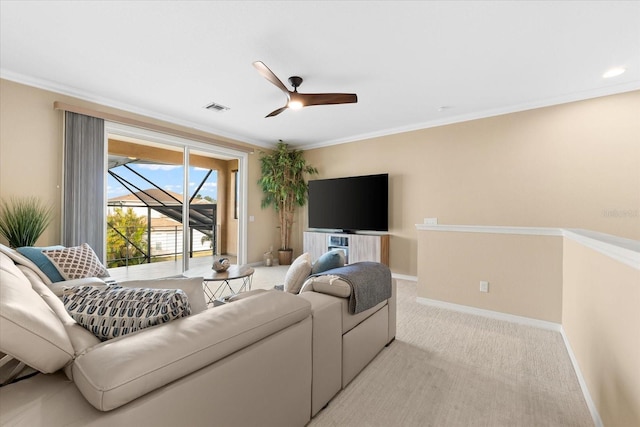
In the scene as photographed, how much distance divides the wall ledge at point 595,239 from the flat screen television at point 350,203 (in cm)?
147

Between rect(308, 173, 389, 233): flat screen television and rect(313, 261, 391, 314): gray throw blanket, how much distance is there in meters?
2.70

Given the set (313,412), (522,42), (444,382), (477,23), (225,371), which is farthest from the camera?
(522,42)

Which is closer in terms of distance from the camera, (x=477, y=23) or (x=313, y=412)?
(x=313, y=412)

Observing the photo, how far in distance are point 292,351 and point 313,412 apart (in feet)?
1.58

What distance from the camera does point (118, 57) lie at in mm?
2666

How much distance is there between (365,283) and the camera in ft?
6.31

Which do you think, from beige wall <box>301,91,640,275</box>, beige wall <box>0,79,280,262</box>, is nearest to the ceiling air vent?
beige wall <box>0,79,280,262</box>

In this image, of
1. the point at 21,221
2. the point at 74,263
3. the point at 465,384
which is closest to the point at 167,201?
the point at 21,221

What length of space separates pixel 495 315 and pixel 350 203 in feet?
9.38

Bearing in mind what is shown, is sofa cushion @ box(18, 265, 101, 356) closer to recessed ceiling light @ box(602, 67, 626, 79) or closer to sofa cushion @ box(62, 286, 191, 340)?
sofa cushion @ box(62, 286, 191, 340)

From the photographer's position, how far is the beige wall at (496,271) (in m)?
2.79

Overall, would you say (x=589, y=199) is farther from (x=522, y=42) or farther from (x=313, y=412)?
(x=313, y=412)

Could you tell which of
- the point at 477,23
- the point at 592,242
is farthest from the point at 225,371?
the point at 477,23

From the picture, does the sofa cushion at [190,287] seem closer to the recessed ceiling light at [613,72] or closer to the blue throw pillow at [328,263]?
the blue throw pillow at [328,263]
